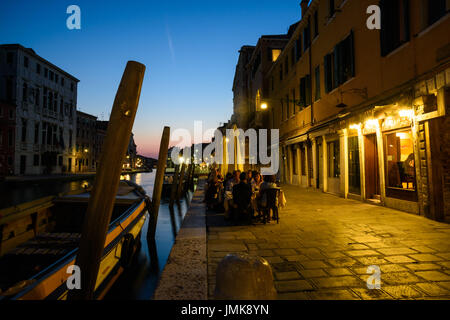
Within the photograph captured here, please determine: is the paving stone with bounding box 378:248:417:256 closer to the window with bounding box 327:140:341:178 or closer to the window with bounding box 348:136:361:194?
the window with bounding box 348:136:361:194

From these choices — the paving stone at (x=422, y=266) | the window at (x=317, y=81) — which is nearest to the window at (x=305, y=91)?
the window at (x=317, y=81)

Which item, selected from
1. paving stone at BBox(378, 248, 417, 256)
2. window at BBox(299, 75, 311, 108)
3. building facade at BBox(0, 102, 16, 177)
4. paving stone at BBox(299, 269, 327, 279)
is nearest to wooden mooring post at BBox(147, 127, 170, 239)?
paving stone at BBox(299, 269, 327, 279)

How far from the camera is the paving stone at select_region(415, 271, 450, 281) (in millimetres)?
2963

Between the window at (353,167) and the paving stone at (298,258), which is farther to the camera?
the window at (353,167)

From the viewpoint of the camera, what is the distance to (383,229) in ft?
17.3

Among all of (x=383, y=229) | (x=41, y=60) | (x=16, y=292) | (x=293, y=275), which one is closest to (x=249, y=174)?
(x=383, y=229)

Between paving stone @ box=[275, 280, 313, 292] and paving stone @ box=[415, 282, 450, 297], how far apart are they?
1118 millimetres

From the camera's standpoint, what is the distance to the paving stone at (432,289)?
264cm

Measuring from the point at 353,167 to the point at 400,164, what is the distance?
7.29ft

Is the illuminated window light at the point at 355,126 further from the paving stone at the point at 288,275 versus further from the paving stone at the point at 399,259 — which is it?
the paving stone at the point at 288,275

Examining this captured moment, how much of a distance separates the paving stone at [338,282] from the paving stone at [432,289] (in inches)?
22.9
